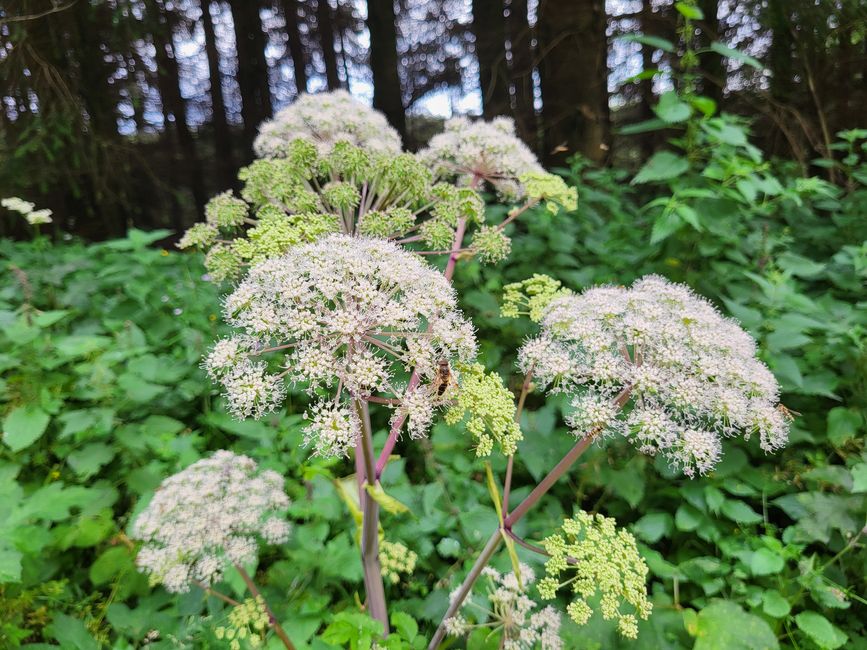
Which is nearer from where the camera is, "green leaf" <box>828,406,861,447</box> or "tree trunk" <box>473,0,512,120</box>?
"green leaf" <box>828,406,861,447</box>

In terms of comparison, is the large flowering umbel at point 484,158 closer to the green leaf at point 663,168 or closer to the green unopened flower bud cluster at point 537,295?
the green unopened flower bud cluster at point 537,295

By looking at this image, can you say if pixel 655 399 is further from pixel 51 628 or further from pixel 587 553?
pixel 51 628

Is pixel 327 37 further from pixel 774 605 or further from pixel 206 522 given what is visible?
pixel 774 605

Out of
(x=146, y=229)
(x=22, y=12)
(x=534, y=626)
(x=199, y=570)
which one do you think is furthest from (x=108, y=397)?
(x=146, y=229)

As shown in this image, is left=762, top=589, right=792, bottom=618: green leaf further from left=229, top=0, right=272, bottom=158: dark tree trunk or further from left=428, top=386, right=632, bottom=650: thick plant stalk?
left=229, top=0, right=272, bottom=158: dark tree trunk

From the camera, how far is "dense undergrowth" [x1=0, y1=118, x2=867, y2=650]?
1.84 meters

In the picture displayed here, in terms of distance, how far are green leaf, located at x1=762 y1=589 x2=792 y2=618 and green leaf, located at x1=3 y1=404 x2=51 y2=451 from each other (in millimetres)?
3162

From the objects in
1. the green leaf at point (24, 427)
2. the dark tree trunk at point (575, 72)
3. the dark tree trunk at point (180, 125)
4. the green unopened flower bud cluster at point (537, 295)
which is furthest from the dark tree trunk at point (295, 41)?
the green unopened flower bud cluster at point (537, 295)

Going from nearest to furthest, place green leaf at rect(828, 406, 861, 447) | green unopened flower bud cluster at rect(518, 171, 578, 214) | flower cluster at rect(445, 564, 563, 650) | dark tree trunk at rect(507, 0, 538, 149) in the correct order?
1. flower cluster at rect(445, 564, 563, 650)
2. green unopened flower bud cluster at rect(518, 171, 578, 214)
3. green leaf at rect(828, 406, 861, 447)
4. dark tree trunk at rect(507, 0, 538, 149)

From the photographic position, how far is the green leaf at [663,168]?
256 cm

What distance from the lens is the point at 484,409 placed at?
124 centimetres

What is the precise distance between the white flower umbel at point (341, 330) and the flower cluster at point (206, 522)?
69 centimetres

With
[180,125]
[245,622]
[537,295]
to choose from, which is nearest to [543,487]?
[537,295]

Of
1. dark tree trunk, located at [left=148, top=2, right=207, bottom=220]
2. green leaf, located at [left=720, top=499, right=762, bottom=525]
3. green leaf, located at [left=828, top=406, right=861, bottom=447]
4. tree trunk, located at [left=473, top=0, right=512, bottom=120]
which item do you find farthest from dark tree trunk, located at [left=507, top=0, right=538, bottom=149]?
dark tree trunk, located at [left=148, top=2, right=207, bottom=220]
